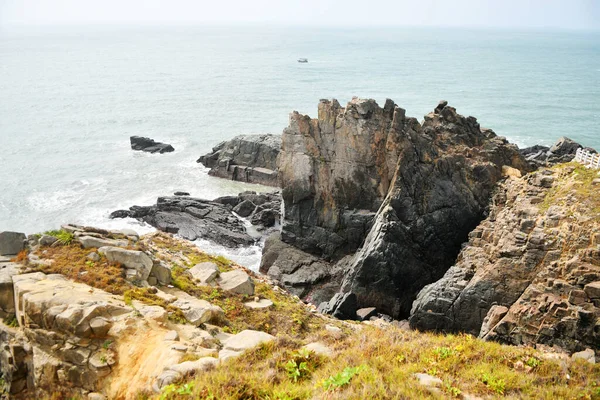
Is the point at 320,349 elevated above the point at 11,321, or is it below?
above

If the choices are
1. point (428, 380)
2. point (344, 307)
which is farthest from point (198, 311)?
point (344, 307)

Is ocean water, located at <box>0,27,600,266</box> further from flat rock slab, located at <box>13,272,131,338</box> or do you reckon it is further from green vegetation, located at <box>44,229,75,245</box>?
flat rock slab, located at <box>13,272,131,338</box>

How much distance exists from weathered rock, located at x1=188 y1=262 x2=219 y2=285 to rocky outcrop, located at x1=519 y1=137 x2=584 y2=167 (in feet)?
93.3

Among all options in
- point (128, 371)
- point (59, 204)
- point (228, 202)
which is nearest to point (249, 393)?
point (128, 371)

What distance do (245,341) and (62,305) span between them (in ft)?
16.9

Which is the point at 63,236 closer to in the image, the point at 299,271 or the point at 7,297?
the point at 7,297

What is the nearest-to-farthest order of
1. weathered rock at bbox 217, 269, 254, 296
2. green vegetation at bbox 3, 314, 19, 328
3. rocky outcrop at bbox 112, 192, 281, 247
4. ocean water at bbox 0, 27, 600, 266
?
1. green vegetation at bbox 3, 314, 19, 328
2. weathered rock at bbox 217, 269, 254, 296
3. rocky outcrop at bbox 112, 192, 281, 247
4. ocean water at bbox 0, 27, 600, 266

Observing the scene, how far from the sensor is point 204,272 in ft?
68.1

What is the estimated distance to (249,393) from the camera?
10.4 metres

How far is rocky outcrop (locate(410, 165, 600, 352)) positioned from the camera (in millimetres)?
21297

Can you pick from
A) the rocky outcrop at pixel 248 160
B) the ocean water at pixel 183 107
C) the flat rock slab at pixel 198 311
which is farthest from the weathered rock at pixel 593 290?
the rocky outcrop at pixel 248 160

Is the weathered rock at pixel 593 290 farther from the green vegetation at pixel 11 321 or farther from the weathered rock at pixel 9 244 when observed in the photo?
the weathered rock at pixel 9 244

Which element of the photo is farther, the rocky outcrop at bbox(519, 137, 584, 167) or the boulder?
the rocky outcrop at bbox(519, 137, 584, 167)

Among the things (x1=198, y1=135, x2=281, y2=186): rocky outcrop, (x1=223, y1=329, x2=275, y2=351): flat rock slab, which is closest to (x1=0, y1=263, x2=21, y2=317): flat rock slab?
(x1=223, y1=329, x2=275, y2=351): flat rock slab
